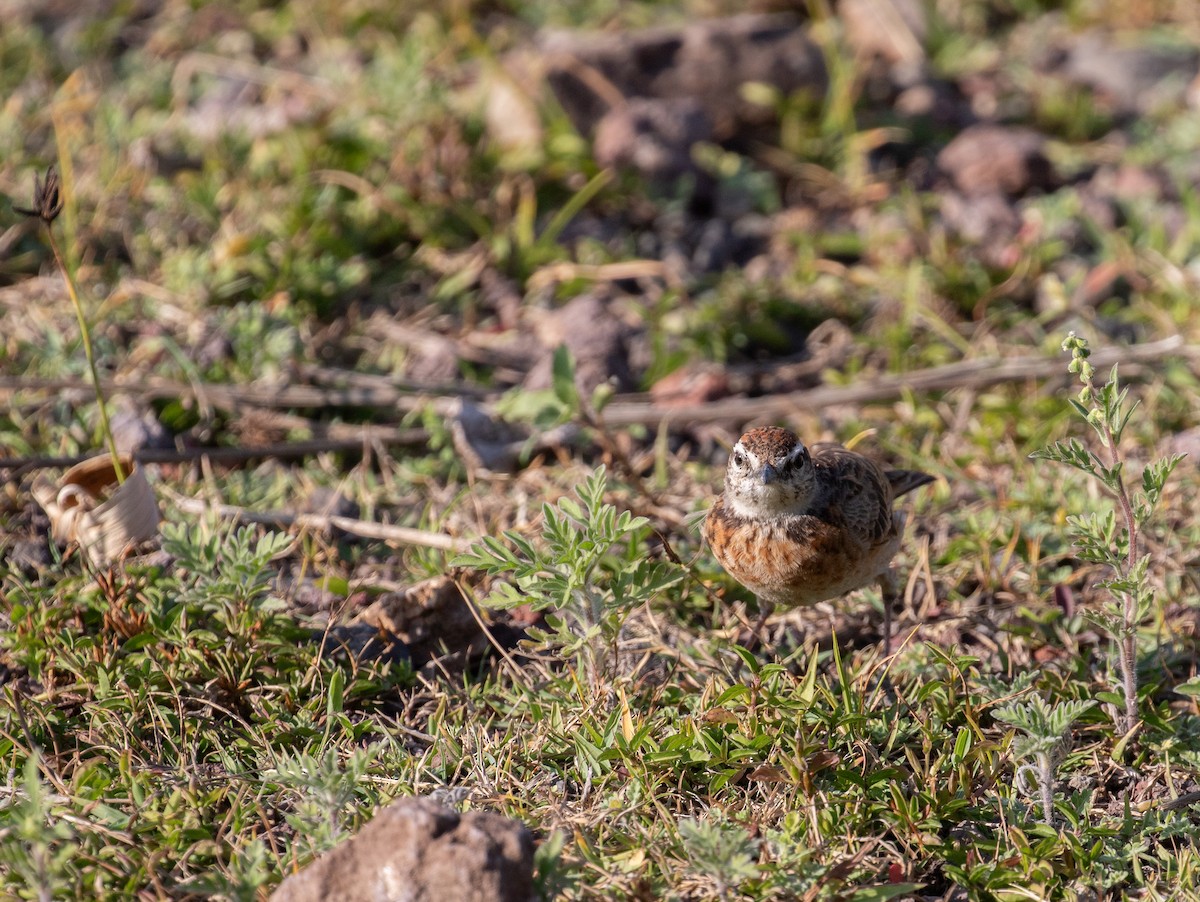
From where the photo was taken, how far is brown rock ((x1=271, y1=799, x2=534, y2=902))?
117 inches

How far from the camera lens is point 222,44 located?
7973 millimetres

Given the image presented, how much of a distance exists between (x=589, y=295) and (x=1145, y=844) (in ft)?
12.4

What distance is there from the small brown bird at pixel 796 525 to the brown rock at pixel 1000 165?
344cm

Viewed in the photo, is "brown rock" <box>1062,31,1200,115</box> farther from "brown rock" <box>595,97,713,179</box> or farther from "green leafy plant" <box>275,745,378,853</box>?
"green leafy plant" <box>275,745,378,853</box>

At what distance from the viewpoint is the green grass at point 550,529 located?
3.56 meters

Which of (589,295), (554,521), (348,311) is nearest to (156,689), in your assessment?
(554,521)

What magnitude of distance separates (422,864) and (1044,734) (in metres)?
1.74

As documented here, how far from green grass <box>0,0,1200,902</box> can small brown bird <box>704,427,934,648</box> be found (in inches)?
9.6

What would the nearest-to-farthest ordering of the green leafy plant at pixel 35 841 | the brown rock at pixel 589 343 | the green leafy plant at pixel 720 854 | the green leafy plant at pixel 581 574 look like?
the green leafy plant at pixel 35 841 → the green leafy plant at pixel 720 854 → the green leafy plant at pixel 581 574 → the brown rock at pixel 589 343

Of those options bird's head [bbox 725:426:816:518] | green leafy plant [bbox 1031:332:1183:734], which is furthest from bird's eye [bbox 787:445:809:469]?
green leafy plant [bbox 1031:332:1183:734]

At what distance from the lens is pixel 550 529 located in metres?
3.81

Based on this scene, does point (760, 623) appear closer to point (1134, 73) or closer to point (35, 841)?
point (35, 841)

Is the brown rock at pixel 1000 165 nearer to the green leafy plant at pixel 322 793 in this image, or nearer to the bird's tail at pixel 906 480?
the bird's tail at pixel 906 480

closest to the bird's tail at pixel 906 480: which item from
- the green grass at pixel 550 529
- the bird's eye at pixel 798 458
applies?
the green grass at pixel 550 529
